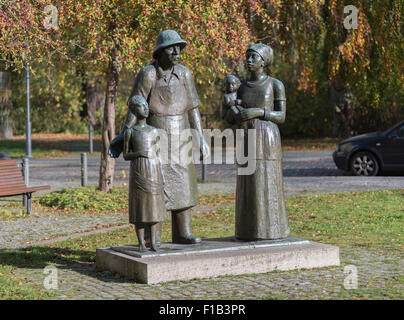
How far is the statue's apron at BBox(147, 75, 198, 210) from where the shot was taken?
8.09 metres

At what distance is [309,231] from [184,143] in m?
3.49

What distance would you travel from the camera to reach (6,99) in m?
35.5

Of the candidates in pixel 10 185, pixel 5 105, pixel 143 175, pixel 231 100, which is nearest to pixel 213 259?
pixel 143 175

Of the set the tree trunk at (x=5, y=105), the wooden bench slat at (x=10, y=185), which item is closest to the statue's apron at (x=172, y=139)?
the wooden bench slat at (x=10, y=185)

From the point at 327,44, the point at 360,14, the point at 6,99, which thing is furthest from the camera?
the point at 6,99

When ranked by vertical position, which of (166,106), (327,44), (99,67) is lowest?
(166,106)

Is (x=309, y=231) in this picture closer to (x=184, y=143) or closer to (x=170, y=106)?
(x=184, y=143)


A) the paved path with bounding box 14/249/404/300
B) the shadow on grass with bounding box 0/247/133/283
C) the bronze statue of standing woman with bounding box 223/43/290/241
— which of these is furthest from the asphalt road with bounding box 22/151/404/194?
the paved path with bounding box 14/249/404/300

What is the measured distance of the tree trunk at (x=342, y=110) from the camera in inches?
1284
